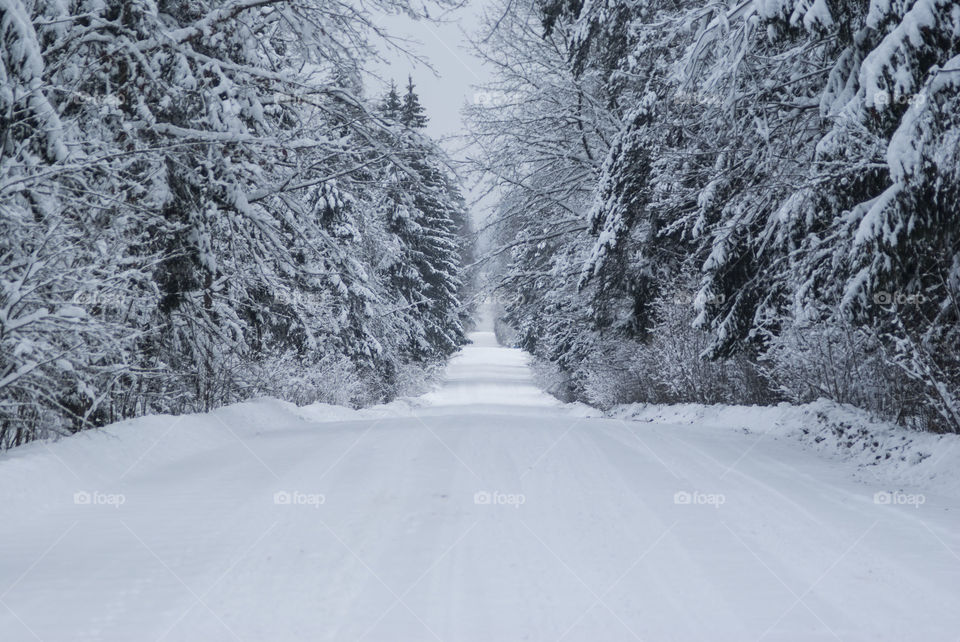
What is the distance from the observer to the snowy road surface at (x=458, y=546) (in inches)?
139

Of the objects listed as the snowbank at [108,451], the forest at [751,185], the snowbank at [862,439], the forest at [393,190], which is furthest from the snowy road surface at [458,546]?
the forest at [751,185]

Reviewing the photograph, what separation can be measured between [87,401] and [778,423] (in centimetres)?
840

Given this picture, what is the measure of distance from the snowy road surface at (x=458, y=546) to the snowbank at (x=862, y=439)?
1.18 ft

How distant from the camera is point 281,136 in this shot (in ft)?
32.8

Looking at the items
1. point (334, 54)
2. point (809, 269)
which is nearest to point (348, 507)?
point (809, 269)

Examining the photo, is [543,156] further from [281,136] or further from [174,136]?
[174,136]

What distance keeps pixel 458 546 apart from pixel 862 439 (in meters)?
5.65

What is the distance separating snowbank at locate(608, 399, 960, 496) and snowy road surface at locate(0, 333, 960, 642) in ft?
1.18

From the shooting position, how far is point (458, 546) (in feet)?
15.2

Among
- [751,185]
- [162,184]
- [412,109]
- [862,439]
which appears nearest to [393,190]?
[162,184]

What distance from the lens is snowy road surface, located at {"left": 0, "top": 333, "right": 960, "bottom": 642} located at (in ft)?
11.6

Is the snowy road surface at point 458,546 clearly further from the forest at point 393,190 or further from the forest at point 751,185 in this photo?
the forest at point 751,185

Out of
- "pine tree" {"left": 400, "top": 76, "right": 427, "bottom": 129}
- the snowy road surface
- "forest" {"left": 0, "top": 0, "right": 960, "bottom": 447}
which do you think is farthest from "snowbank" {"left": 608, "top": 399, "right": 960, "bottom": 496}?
"pine tree" {"left": 400, "top": 76, "right": 427, "bottom": 129}

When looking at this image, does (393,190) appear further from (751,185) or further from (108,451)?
(108,451)
